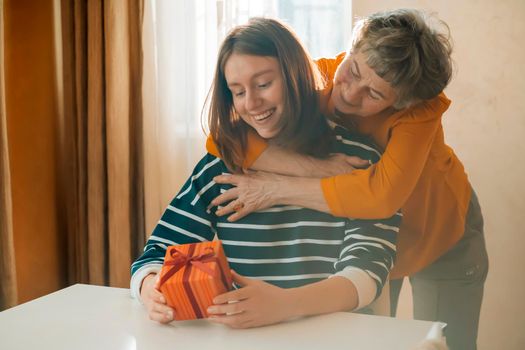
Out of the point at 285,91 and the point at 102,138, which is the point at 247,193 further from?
the point at 102,138

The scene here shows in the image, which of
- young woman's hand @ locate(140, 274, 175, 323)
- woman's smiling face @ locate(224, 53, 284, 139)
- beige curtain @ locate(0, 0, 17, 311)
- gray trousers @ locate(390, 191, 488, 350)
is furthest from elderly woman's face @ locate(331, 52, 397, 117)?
beige curtain @ locate(0, 0, 17, 311)

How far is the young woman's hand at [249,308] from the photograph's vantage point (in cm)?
106

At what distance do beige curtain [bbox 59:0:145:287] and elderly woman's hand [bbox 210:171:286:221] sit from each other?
43 cm

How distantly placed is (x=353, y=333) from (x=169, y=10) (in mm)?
985

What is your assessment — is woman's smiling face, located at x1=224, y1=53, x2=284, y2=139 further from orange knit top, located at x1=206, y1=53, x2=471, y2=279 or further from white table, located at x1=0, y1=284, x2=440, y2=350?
white table, located at x1=0, y1=284, x2=440, y2=350

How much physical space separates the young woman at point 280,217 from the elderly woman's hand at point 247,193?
0.02 meters

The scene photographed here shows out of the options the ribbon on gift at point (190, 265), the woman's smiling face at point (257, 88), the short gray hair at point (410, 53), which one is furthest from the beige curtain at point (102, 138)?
the short gray hair at point (410, 53)

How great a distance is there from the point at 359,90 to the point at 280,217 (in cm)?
32

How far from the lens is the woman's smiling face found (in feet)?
4.03

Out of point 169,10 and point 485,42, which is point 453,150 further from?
point 169,10

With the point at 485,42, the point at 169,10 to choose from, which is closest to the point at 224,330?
the point at 485,42

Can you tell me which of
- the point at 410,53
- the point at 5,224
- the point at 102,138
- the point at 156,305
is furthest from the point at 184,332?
the point at 5,224

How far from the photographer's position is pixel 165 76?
1.59 metres

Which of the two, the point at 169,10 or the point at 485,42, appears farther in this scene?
the point at 169,10
